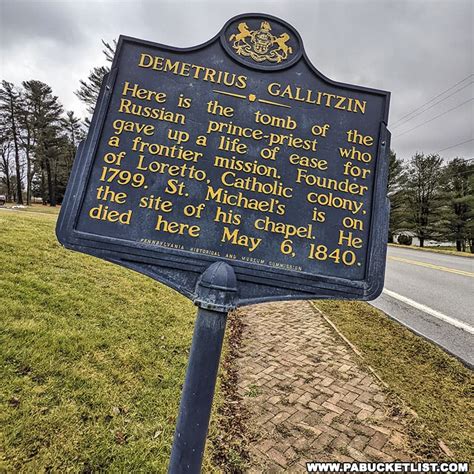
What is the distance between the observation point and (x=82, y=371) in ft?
9.46

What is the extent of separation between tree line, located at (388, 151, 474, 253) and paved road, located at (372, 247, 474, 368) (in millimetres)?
26700

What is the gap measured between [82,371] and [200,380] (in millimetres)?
1830

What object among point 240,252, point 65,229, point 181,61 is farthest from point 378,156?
point 65,229

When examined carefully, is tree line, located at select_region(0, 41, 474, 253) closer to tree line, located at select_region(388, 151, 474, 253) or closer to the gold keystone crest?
tree line, located at select_region(388, 151, 474, 253)

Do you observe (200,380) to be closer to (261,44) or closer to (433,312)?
(261,44)

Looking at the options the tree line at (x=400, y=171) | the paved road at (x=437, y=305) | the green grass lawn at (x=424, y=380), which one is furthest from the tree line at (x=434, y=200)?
the green grass lawn at (x=424, y=380)

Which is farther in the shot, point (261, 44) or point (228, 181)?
point (261, 44)

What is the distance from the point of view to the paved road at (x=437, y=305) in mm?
4625

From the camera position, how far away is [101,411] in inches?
101

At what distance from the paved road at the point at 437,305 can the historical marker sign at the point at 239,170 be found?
3413 mm

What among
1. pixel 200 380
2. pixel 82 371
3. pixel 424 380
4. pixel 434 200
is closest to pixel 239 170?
pixel 200 380

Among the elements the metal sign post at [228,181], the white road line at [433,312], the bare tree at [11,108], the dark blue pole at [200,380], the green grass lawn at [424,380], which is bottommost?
the green grass lawn at [424,380]

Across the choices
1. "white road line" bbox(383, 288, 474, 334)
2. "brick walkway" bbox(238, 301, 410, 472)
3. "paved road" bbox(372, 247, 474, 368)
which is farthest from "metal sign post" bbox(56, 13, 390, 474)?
"white road line" bbox(383, 288, 474, 334)

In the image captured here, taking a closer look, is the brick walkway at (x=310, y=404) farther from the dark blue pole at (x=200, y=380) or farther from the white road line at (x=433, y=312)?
the white road line at (x=433, y=312)
